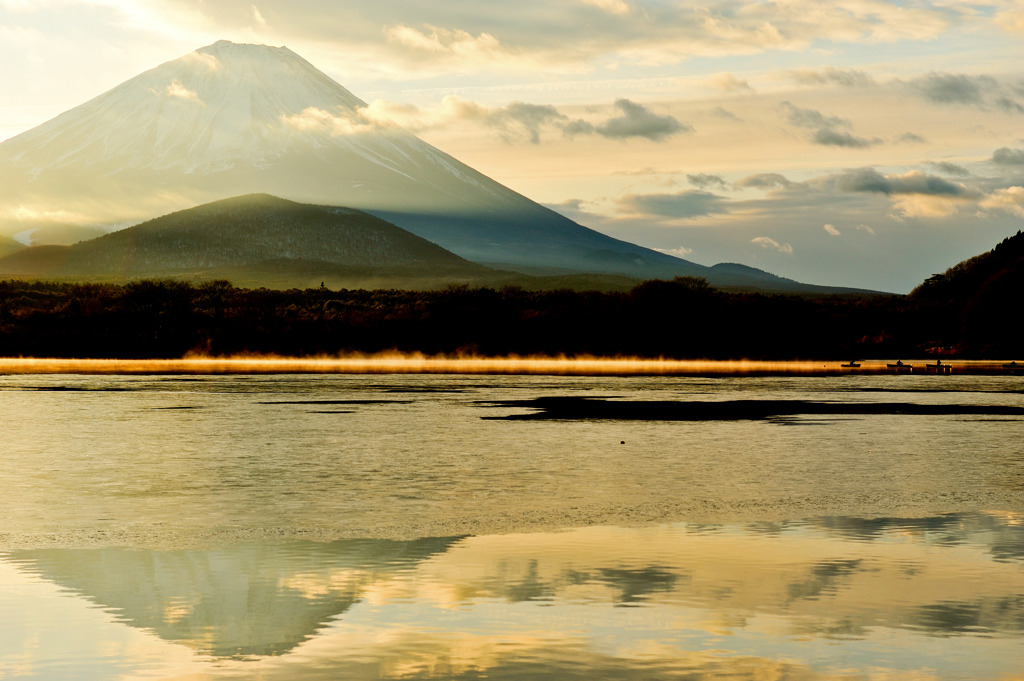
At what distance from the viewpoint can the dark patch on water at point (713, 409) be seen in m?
39.9

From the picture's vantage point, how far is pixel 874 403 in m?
47.6

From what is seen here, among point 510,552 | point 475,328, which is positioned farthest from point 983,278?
point 510,552

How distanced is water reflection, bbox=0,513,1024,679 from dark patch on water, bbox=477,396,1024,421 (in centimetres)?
2199

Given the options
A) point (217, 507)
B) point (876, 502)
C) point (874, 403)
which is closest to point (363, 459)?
point (217, 507)

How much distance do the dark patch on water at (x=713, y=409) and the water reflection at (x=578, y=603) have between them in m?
22.0

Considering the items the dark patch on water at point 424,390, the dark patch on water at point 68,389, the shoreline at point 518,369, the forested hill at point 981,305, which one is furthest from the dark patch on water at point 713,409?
the forested hill at point 981,305

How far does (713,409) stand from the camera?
A: 43.8 m

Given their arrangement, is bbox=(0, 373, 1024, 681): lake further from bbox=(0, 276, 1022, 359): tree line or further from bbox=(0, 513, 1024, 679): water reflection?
bbox=(0, 276, 1022, 359): tree line

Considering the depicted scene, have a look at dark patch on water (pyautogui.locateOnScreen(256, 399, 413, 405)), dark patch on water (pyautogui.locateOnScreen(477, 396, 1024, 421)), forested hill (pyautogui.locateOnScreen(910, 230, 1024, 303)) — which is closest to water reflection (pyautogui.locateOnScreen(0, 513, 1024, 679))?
dark patch on water (pyautogui.locateOnScreen(477, 396, 1024, 421))

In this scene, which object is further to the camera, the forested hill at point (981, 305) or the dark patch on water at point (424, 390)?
the forested hill at point (981, 305)

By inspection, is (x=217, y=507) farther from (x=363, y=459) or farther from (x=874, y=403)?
(x=874, y=403)

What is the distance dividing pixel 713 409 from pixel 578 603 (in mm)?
31121

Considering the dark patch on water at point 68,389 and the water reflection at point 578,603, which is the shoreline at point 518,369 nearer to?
the dark patch on water at point 68,389

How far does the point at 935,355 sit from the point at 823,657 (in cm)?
11800
